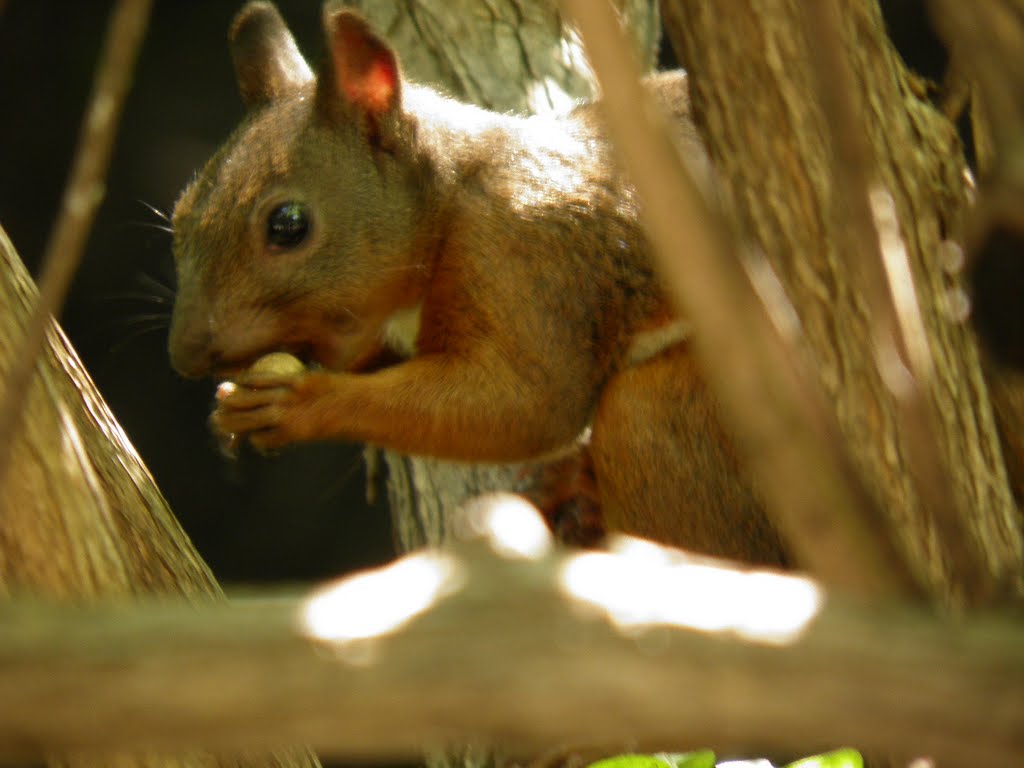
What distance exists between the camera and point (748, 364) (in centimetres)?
137

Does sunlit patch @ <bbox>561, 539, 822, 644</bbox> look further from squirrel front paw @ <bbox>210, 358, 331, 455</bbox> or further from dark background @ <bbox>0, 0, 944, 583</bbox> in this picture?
dark background @ <bbox>0, 0, 944, 583</bbox>

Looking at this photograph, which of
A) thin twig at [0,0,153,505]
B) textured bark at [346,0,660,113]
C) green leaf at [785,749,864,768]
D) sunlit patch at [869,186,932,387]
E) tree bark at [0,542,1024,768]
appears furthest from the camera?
textured bark at [346,0,660,113]

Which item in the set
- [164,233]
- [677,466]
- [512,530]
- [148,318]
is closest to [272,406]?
[677,466]

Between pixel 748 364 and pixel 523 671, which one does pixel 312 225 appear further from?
pixel 523 671

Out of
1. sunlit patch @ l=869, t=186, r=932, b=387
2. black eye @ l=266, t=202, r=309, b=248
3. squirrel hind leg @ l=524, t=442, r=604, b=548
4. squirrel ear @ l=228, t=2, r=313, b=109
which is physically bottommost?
squirrel hind leg @ l=524, t=442, r=604, b=548

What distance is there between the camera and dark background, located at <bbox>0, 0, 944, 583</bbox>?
6430 millimetres

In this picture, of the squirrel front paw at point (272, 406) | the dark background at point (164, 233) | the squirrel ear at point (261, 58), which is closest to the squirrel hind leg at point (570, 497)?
the squirrel front paw at point (272, 406)

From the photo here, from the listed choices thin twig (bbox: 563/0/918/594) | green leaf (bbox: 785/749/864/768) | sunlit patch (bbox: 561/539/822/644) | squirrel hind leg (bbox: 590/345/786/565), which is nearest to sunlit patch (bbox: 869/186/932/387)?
thin twig (bbox: 563/0/918/594)

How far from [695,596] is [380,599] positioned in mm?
310

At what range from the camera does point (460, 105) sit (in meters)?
3.87

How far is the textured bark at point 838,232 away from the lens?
2.25 meters

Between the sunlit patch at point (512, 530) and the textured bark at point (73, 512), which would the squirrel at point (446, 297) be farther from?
the sunlit patch at point (512, 530)

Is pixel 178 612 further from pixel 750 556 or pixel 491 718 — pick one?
pixel 750 556

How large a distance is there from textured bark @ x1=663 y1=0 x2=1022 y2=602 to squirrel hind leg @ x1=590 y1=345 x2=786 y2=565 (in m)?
0.89
